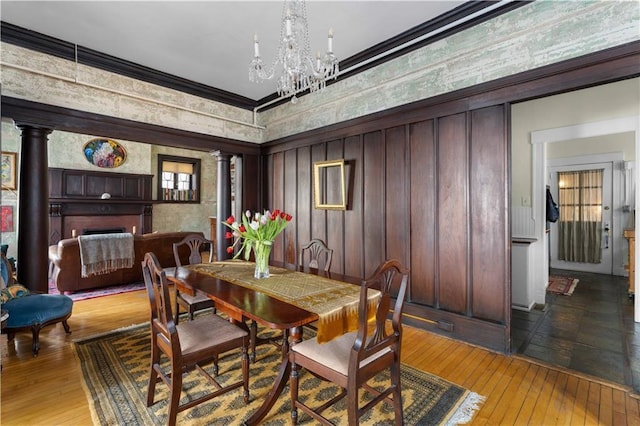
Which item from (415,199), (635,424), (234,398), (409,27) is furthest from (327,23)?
(635,424)

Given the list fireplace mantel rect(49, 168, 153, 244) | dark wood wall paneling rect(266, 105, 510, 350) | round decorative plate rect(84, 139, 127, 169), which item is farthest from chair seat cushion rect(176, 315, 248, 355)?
round decorative plate rect(84, 139, 127, 169)

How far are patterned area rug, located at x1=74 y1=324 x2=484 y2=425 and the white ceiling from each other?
10.1ft

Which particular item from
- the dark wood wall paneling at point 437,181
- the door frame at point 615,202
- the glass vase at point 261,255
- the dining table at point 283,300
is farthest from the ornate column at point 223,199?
the door frame at point 615,202

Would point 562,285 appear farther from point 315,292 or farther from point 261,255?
point 261,255

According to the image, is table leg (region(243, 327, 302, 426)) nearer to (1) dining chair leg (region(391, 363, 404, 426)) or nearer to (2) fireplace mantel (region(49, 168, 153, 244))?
(1) dining chair leg (region(391, 363, 404, 426))

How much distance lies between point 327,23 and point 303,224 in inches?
100

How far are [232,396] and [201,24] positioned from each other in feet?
10.8

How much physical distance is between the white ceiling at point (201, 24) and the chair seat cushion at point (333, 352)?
2.76 metres

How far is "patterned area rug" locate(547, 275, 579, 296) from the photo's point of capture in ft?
15.1

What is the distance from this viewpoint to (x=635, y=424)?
6.05ft

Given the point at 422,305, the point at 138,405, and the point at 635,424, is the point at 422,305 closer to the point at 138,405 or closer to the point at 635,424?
the point at 635,424

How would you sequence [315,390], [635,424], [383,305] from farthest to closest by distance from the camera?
[315,390] < [635,424] < [383,305]

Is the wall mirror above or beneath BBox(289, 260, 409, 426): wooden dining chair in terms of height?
above

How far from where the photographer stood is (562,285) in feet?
16.2
